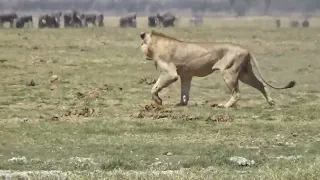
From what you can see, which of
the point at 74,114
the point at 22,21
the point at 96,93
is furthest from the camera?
the point at 22,21

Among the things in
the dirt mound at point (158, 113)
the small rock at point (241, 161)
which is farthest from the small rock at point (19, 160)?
the dirt mound at point (158, 113)

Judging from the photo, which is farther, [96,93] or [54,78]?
[54,78]

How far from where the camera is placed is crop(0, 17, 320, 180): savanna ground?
412 inches

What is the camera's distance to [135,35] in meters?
39.5

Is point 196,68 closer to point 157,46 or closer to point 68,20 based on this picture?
point 157,46

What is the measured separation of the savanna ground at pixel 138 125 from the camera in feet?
34.3

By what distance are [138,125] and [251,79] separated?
3.71m

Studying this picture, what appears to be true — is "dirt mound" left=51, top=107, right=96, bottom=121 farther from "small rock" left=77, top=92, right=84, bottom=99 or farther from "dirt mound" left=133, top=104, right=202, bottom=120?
"small rock" left=77, top=92, right=84, bottom=99

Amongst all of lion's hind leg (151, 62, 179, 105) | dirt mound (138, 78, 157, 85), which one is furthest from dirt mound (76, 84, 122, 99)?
lion's hind leg (151, 62, 179, 105)

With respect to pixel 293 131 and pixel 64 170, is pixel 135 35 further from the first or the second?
pixel 64 170

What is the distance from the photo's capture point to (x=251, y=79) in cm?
1719

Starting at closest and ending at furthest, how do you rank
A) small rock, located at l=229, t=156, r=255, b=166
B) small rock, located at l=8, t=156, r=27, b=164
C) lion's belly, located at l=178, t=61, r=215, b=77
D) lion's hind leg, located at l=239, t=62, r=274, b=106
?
1. small rock, located at l=229, t=156, r=255, b=166
2. small rock, located at l=8, t=156, r=27, b=164
3. lion's belly, located at l=178, t=61, r=215, b=77
4. lion's hind leg, located at l=239, t=62, r=274, b=106

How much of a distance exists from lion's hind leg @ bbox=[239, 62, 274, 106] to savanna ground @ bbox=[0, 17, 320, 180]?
0.93ft

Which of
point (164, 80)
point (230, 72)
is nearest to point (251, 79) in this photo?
point (230, 72)
